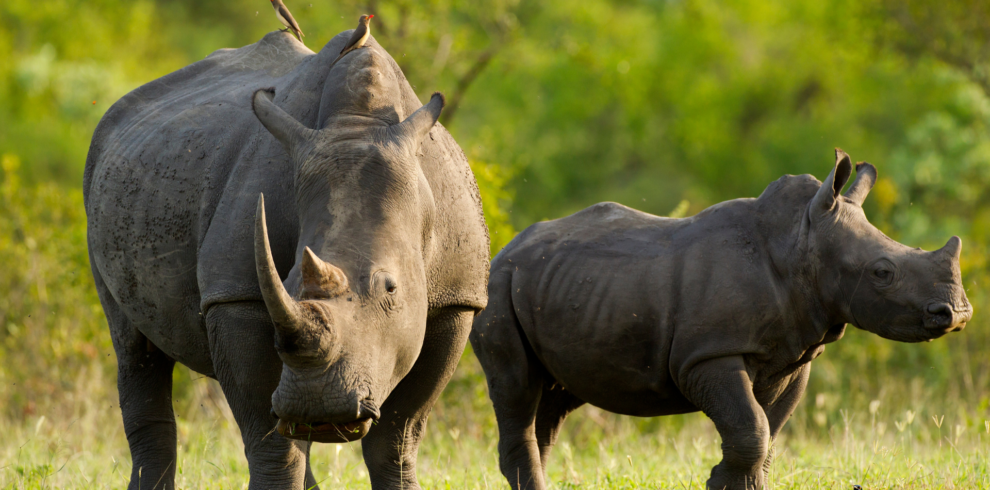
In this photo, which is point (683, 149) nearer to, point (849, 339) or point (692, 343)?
point (849, 339)

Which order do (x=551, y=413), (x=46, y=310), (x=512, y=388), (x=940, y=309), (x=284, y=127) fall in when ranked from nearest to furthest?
(x=284, y=127) → (x=940, y=309) → (x=512, y=388) → (x=551, y=413) → (x=46, y=310)

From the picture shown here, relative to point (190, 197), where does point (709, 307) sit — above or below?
below

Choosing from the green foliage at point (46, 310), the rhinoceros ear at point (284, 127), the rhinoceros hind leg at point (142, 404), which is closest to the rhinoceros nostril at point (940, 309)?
the rhinoceros ear at point (284, 127)

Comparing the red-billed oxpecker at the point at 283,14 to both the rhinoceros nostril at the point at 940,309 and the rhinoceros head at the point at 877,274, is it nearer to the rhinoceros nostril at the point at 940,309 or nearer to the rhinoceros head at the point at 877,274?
the rhinoceros head at the point at 877,274

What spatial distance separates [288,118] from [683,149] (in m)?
28.8

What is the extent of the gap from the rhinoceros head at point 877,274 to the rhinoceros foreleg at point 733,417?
2.02 ft

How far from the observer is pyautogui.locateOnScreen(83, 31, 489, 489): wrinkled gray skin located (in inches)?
124

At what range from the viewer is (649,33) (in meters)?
38.2

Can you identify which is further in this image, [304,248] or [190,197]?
[190,197]

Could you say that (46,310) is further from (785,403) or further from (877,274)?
(877,274)

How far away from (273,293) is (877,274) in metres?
3.10

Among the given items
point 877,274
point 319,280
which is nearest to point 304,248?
point 319,280

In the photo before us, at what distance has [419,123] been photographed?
373 cm

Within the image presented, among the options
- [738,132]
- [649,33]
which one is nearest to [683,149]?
[738,132]
